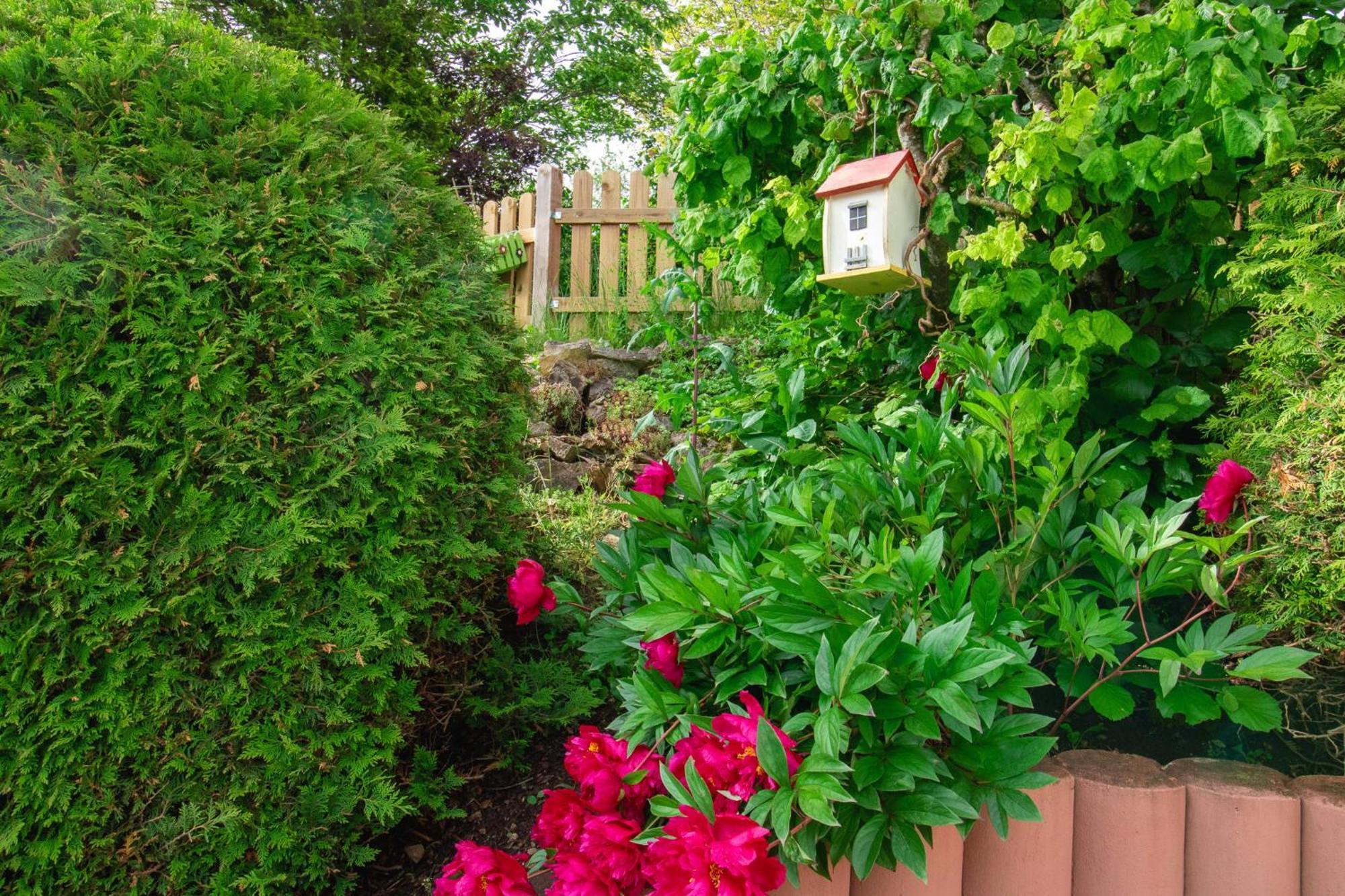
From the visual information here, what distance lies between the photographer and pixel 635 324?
7.31m

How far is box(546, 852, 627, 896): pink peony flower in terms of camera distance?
4.38ft

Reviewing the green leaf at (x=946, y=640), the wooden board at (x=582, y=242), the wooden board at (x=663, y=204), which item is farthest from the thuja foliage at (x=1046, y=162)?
the wooden board at (x=582, y=242)

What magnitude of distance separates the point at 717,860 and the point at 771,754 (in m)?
0.16

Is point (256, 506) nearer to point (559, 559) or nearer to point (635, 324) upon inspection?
point (559, 559)

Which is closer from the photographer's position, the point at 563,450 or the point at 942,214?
the point at 942,214

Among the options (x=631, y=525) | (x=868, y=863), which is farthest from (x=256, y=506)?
(x=868, y=863)

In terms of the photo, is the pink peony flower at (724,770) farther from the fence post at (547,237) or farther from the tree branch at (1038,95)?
the fence post at (547,237)

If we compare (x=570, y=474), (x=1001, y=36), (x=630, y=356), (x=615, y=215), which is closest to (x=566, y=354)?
(x=630, y=356)

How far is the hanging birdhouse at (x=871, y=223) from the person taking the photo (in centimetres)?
225

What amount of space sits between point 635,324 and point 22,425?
586 centimetres

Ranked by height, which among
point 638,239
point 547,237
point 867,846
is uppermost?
point 547,237

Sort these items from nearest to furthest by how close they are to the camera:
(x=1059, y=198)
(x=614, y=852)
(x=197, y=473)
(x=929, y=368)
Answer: (x=614, y=852) < (x=197, y=473) < (x=1059, y=198) < (x=929, y=368)

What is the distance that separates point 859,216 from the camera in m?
2.31

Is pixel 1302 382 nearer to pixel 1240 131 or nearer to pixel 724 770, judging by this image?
pixel 1240 131
